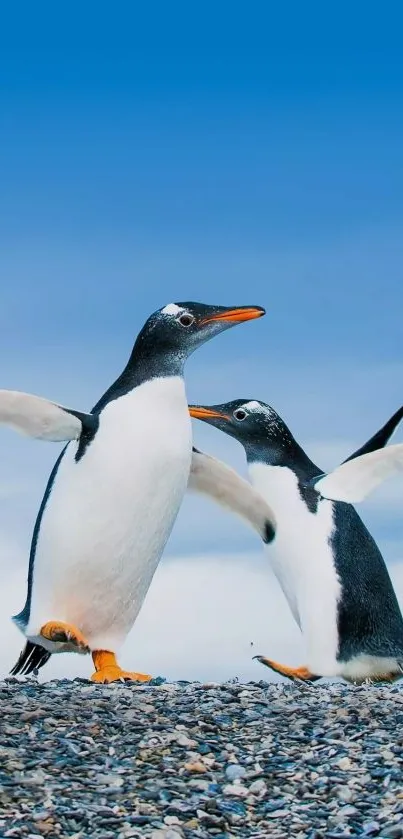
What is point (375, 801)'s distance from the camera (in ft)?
15.1

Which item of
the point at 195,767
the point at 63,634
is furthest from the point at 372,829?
the point at 63,634

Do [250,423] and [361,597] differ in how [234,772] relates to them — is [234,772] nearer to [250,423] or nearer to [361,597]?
[361,597]

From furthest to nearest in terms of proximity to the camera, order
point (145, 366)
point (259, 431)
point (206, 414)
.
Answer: point (206, 414) → point (259, 431) → point (145, 366)

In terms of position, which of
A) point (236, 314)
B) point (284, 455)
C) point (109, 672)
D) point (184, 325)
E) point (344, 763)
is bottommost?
point (344, 763)

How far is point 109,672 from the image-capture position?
617 cm

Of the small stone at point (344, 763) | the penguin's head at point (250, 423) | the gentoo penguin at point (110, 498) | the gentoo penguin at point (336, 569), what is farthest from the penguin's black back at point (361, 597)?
the small stone at point (344, 763)

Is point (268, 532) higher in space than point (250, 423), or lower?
lower

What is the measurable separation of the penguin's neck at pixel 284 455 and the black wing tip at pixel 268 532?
0.36m

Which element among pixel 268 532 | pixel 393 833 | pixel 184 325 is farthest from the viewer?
pixel 268 532

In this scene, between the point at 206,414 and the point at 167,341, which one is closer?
the point at 167,341

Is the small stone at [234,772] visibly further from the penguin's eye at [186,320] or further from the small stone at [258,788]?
the penguin's eye at [186,320]

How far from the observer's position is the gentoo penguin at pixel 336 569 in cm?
670

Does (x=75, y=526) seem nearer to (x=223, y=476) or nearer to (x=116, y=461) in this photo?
(x=116, y=461)

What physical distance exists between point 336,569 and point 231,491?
2.47 ft
